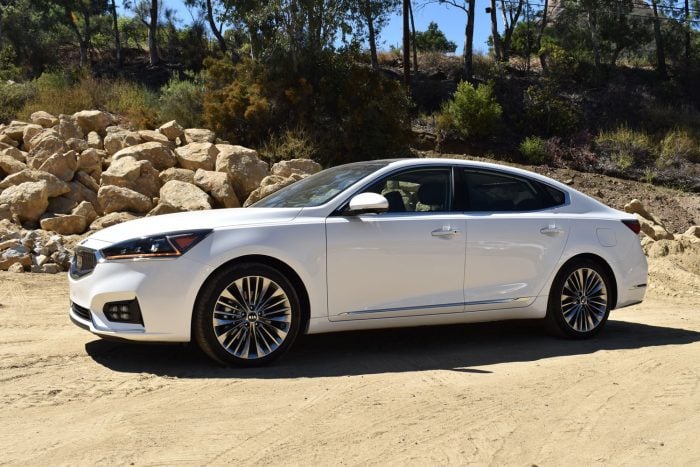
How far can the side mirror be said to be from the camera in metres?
6.22

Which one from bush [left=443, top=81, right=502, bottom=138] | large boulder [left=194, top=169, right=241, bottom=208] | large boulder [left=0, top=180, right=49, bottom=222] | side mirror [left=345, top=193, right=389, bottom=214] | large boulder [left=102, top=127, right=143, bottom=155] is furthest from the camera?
bush [left=443, top=81, right=502, bottom=138]

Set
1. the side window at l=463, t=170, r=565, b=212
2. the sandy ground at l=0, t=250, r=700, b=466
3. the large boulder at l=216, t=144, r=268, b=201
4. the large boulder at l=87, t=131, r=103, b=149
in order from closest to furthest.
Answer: the sandy ground at l=0, t=250, r=700, b=466
the side window at l=463, t=170, r=565, b=212
the large boulder at l=216, t=144, r=268, b=201
the large boulder at l=87, t=131, r=103, b=149

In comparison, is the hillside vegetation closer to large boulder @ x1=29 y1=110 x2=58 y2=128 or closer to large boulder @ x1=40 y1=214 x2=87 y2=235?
large boulder @ x1=29 y1=110 x2=58 y2=128

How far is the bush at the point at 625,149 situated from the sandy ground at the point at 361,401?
15.8 meters

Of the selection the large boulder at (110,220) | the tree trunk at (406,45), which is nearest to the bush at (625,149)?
the tree trunk at (406,45)

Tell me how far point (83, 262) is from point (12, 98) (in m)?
13.3

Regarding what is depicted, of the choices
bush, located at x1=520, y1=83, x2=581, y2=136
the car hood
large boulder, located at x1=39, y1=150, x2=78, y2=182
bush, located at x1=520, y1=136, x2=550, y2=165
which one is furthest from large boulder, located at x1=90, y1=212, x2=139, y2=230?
bush, located at x1=520, y1=83, x2=581, y2=136

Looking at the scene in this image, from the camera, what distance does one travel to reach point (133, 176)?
527 inches

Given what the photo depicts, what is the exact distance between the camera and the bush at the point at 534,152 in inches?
873

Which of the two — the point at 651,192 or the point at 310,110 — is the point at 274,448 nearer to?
the point at 310,110

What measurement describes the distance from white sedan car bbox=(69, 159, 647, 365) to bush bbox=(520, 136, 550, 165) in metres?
14.8

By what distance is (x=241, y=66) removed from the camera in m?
18.7

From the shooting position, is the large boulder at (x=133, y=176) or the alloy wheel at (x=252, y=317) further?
the large boulder at (x=133, y=176)

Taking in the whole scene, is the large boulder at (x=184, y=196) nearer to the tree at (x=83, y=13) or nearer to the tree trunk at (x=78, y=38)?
the tree at (x=83, y=13)
